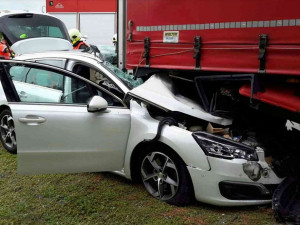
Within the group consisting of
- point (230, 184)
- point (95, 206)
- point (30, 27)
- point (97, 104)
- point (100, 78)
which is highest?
point (30, 27)

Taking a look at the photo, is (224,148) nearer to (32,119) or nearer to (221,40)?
(221,40)

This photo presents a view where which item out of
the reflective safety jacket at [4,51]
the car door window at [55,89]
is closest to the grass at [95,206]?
the car door window at [55,89]

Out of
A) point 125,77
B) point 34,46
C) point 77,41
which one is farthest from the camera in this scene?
point 77,41

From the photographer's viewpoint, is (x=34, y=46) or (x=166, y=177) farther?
(x=34, y=46)

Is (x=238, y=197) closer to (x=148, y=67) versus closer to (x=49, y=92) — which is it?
(x=148, y=67)

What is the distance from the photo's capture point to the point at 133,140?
3.64 metres

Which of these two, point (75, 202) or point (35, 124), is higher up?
point (35, 124)

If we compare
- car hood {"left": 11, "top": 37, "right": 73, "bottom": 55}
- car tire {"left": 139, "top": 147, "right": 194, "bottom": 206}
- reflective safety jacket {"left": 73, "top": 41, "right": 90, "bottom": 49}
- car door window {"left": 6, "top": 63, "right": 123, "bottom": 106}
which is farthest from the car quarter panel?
reflective safety jacket {"left": 73, "top": 41, "right": 90, "bottom": 49}

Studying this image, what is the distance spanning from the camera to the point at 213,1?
3.50 m

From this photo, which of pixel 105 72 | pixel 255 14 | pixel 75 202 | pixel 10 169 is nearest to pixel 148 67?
pixel 105 72

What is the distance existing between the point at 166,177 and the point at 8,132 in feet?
8.87

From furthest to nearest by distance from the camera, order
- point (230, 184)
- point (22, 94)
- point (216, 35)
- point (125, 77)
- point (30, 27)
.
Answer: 1. point (30, 27)
2. point (125, 77)
3. point (22, 94)
4. point (216, 35)
5. point (230, 184)

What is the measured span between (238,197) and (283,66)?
46.9 inches

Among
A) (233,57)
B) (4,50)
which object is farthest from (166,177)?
(4,50)
